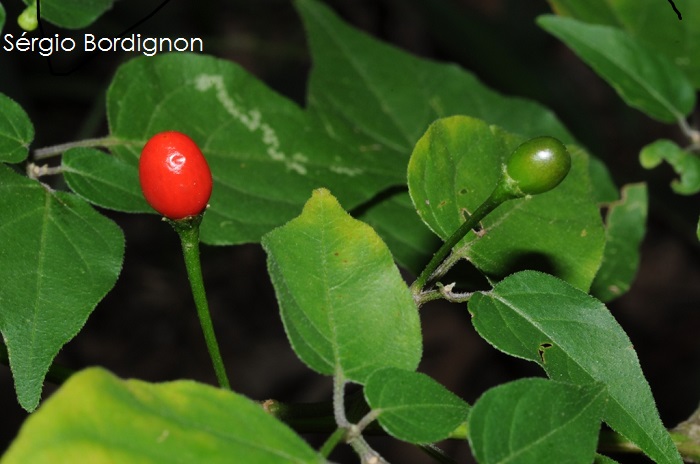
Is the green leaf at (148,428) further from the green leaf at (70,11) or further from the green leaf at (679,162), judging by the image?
the green leaf at (679,162)

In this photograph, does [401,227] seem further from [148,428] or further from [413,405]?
[148,428]

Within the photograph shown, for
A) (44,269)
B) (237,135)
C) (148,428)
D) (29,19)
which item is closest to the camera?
(148,428)

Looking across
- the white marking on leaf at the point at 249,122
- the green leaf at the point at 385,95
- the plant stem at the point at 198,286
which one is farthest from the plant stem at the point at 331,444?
the green leaf at the point at 385,95

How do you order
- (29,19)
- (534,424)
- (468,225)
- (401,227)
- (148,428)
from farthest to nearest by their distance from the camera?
(401,227) < (29,19) < (468,225) < (534,424) < (148,428)

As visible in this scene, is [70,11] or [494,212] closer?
[494,212]

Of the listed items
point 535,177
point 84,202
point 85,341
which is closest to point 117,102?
point 84,202

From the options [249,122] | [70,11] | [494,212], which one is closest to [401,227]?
[249,122]

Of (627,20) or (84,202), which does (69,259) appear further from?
(627,20)
